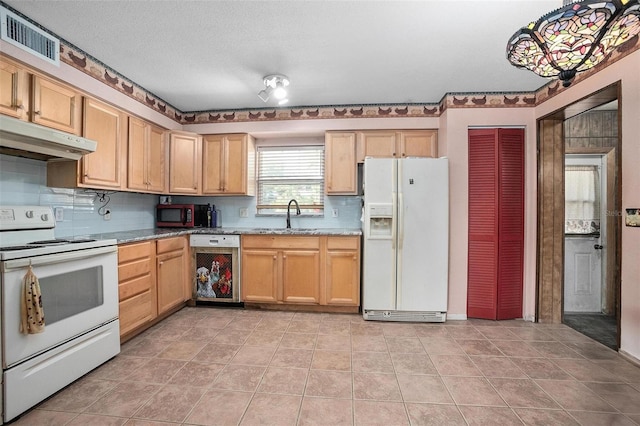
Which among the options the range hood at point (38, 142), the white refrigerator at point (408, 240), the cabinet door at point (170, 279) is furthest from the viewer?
the white refrigerator at point (408, 240)

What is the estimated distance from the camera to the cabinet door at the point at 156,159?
304cm

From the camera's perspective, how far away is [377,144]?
11.1 ft

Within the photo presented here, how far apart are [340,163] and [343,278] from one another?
1.38 meters

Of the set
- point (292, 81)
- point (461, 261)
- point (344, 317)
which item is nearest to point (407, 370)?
Result: point (344, 317)

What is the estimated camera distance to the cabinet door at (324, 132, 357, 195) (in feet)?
11.1

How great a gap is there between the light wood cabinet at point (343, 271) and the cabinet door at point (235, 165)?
1.36m

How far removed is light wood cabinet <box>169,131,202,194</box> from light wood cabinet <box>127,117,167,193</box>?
0.31 ft

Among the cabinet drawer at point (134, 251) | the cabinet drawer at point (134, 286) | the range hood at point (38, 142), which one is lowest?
the cabinet drawer at point (134, 286)

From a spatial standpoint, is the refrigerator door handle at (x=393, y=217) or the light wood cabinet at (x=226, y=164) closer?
the refrigerator door handle at (x=393, y=217)

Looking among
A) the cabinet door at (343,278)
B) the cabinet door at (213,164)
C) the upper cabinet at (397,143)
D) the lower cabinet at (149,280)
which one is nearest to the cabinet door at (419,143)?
the upper cabinet at (397,143)

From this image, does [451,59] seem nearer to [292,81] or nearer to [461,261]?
[292,81]

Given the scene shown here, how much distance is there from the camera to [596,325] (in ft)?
9.50

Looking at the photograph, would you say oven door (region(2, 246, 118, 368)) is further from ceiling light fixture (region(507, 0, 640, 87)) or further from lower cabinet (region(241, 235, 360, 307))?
ceiling light fixture (region(507, 0, 640, 87))

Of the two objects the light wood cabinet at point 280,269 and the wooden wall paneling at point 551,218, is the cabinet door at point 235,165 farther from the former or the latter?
the wooden wall paneling at point 551,218
